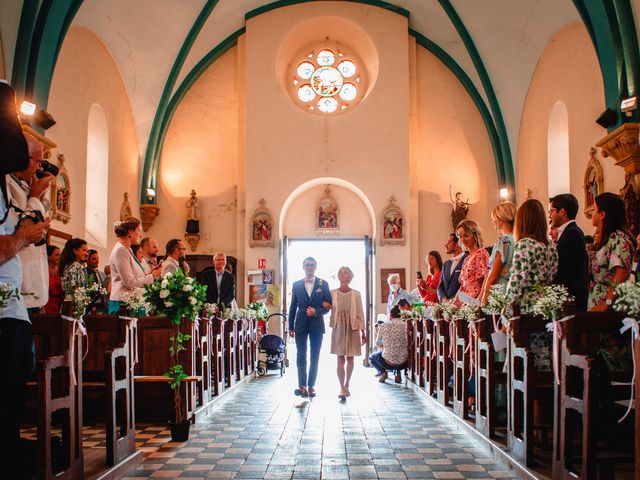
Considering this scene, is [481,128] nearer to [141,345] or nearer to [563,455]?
[141,345]

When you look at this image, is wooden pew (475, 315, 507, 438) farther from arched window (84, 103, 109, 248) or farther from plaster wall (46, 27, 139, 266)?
arched window (84, 103, 109, 248)

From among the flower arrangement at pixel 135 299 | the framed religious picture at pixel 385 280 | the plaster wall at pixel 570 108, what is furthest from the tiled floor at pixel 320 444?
the framed religious picture at pixel 385 280

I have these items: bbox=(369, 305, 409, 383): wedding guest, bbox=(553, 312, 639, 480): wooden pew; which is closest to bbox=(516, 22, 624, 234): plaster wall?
bbox=(369, 305, 409, 383): wedding guest

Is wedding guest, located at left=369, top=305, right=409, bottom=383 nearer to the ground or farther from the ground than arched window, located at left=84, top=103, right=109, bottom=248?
nearer to the ground

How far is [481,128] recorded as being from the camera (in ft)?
52.5

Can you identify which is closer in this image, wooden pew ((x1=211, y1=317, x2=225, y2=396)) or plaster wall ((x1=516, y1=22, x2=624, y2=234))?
wooden pew ((x1=211, y1=317, x2=225, y2=396))

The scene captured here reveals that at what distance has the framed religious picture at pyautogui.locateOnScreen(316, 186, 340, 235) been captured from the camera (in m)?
16.1

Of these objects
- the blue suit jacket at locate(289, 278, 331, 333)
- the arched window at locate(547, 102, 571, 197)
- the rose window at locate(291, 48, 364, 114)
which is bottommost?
the blue suit jacket at locate(289, 278, 331, 333)

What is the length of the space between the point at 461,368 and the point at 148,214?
10.8 metres

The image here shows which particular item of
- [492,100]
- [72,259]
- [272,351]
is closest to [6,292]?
[72,259]

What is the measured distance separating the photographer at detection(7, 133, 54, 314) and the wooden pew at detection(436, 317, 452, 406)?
4.64 meters

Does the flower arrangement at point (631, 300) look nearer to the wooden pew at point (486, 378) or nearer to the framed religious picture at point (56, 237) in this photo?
the wooden pew at point (486, 378)

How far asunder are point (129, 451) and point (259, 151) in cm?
1137

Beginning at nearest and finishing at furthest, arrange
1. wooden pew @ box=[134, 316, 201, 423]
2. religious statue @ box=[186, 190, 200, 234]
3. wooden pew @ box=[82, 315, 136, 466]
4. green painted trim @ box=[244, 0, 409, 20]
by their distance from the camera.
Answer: wooden pew @ box=[82, 315, 136, 466]
wooden pew @ box=[134, 316, 201, 423]
religious statue @ box=[186, 190, 200, 234]
green painted trim @ box=[244, 0, 409, 20]
